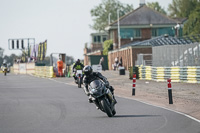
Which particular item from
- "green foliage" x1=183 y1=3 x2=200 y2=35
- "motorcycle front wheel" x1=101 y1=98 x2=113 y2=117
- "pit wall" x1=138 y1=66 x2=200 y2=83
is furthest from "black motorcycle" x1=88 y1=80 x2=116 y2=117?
"green foliage" x1=183 y1=3 x2=200 y2=35

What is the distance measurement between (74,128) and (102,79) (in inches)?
116

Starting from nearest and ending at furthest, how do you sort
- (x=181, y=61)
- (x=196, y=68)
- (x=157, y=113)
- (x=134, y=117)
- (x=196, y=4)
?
1. (x=134, y=117)
2. (x=157, y=113)
3. (x=196, y=68)
4. (x=181, y=61)
5. (x=196, y=4)

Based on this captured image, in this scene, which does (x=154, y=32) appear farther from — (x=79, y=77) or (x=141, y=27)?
(x=79, y=77)

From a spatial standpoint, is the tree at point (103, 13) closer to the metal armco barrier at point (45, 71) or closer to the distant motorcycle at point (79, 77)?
the metal armco barrier at point (45, 71)

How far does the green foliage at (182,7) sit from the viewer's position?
106 metres

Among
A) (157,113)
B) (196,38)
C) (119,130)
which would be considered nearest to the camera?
(119,130)

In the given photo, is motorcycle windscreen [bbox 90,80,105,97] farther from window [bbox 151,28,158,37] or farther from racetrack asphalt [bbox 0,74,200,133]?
window [bbox 151,28,158,37]

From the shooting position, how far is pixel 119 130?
10.1 m

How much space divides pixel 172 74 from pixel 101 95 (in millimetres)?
18750

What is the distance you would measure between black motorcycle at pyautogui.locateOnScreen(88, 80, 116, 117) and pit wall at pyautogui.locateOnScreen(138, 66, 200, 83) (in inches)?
588

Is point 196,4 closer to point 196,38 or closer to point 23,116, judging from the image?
point 196,38

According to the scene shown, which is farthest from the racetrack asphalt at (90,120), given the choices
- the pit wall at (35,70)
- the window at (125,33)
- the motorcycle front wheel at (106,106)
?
the window at (125,33)

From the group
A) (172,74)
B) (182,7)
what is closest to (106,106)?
(172,74)

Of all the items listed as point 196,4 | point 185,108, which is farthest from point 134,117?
point 196,4
